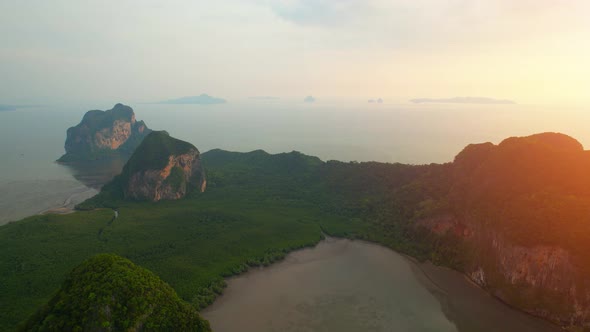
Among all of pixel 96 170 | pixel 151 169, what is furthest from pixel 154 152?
pixel 96 170

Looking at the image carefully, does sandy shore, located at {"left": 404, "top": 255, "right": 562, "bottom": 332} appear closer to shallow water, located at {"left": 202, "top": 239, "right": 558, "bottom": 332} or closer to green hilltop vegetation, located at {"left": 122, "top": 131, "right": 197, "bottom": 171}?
shallow water, located at {"left": 202, "top": 239, "right": 558, "bottom": 332}

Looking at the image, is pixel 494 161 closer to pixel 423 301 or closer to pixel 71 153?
pixel 423 301

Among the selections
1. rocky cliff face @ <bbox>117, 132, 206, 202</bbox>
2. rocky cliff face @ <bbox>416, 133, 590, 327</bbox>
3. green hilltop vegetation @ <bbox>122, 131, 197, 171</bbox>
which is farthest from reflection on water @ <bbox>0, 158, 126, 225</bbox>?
rocky cliff face @ <bbox>416, 133, 590, 327</bbox>

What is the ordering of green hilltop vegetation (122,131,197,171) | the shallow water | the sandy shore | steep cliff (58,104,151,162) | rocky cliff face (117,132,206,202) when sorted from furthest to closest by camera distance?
steep cliff (58,104,151,162) < green hilltop vegetation (122,131,197,171) < rocky cliff face (117,132,206,202) < the shallow water < the sandy shore

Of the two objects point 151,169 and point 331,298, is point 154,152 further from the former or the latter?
point 331,298

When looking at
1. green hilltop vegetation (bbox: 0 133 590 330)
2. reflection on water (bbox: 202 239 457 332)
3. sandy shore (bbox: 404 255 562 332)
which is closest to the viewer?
sandy shore (bbox: 404 255 562 332)

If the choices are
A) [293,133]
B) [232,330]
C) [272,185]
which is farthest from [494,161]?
[293,133]
